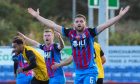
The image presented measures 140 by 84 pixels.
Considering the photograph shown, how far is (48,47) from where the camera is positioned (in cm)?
1538

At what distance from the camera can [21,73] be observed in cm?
1638

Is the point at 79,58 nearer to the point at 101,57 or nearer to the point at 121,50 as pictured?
the point at 101,57

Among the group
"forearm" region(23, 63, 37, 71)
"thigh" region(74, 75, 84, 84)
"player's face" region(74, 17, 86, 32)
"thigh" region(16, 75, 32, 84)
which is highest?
"player's face" region(74, 17, 86, 32)

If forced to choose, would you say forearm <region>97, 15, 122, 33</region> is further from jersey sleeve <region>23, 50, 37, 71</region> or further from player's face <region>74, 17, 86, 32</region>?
jersey sleeve <region>23, 50, 37, 71</region>

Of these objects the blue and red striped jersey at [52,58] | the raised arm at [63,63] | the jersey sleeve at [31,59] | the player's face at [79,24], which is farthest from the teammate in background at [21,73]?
the player's face at [79,24]

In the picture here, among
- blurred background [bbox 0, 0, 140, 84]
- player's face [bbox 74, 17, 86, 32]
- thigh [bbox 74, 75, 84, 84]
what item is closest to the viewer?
player's face [bbox 74, 17, 86, 32]

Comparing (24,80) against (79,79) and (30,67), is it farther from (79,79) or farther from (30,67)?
(79,79)

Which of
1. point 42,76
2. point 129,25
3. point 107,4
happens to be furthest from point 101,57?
point 129,25

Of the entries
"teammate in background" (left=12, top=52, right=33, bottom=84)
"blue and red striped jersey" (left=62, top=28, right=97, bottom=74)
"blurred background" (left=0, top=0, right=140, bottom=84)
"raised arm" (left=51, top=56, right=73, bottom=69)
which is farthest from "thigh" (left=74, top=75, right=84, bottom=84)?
"blurred background" (left=0, top=0, right=140, bottom=84)

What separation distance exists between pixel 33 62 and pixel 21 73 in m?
1.20

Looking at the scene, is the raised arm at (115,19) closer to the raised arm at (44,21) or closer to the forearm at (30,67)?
the raised arm at (44,21)

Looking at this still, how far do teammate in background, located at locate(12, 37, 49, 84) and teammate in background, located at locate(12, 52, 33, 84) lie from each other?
1.53ft

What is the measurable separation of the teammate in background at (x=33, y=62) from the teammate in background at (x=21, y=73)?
1.53 feet

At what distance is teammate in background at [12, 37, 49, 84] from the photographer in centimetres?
1526
